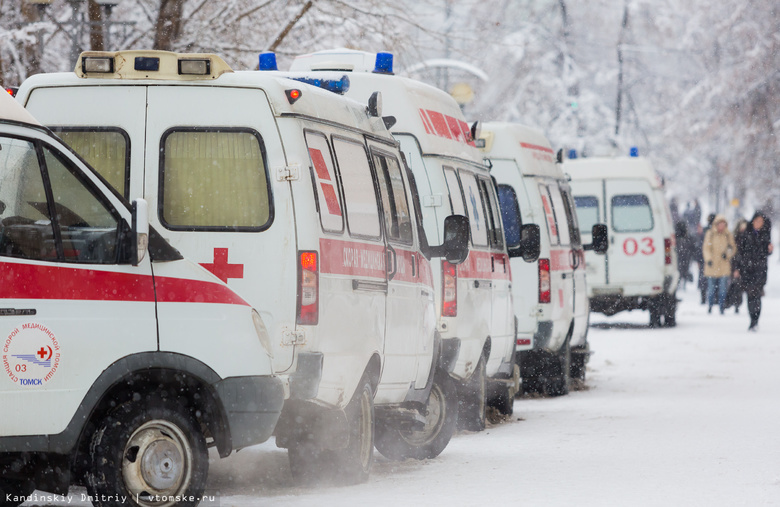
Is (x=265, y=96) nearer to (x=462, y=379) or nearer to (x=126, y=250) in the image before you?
(x=126, y=250)

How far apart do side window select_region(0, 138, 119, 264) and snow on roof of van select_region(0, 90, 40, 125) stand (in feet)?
0.31

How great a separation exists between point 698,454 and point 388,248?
8.77ft

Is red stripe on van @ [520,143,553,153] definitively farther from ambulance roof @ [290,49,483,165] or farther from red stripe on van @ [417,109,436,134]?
red stripe on van @ [417,109,436,134]

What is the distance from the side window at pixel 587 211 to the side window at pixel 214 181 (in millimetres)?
17186

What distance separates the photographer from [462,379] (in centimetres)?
1114

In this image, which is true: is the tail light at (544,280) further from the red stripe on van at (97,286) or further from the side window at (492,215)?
the red stripe on van at (97,286)

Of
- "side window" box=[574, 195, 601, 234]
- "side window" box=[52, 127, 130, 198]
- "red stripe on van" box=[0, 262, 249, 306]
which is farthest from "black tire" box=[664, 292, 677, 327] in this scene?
"red stripe on van" box=[0, 262, 249, 306]

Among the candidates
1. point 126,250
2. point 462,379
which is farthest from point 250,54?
point 126,250

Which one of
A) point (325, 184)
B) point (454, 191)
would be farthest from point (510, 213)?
point (325, 184)

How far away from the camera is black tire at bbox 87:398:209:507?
6.83m

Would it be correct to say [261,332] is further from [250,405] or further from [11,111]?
[11,111]

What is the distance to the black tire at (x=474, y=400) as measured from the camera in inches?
447

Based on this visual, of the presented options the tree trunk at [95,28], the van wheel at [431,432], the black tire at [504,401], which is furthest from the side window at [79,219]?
the tree trunk at [95,28]

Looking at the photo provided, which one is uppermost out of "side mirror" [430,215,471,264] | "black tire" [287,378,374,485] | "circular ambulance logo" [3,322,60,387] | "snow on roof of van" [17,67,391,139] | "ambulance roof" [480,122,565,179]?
"ambulance roof" [480,122,565,179]
